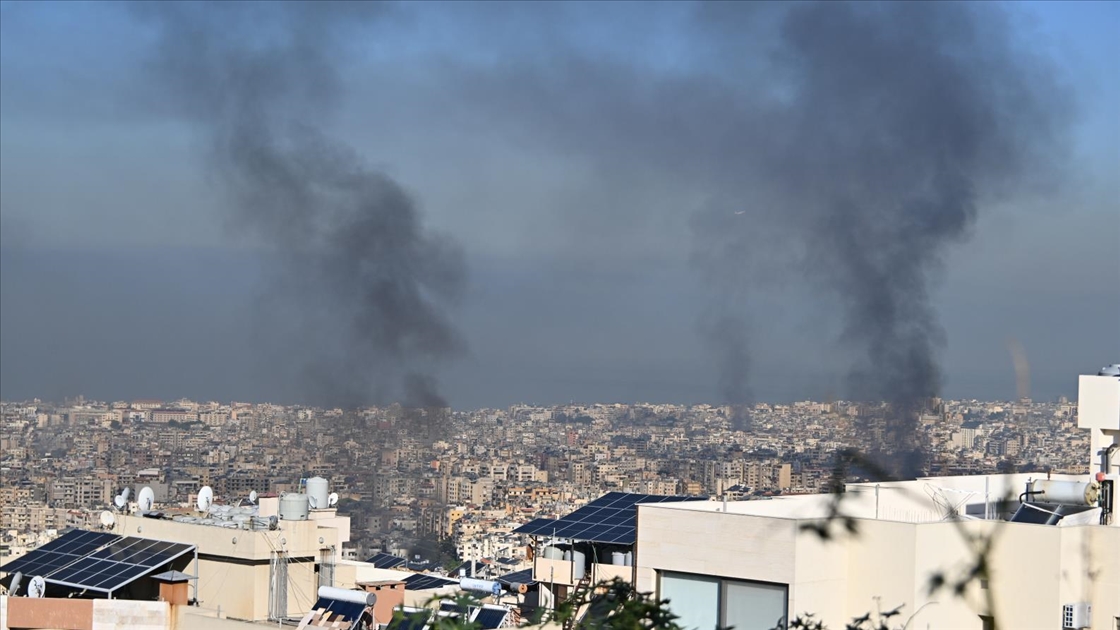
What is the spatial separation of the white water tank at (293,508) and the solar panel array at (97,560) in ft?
5.13

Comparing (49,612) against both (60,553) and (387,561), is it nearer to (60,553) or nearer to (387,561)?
(60,553)

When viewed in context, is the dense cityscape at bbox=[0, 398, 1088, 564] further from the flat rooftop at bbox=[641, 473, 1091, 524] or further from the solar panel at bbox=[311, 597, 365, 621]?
the flat rooftop at bbox=[641, 473, 1091, 524]

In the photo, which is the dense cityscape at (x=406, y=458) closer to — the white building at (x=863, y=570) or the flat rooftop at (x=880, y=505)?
the flat rooftop at (x=880, y=505)

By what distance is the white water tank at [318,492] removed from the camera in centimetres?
1984

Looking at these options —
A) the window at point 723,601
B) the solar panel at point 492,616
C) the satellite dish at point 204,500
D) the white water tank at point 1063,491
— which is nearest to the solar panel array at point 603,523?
the solar panel at point 492,616

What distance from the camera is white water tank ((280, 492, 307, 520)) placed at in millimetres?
16641

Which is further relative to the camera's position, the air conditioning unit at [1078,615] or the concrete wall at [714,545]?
the concrete wall at [714,545]

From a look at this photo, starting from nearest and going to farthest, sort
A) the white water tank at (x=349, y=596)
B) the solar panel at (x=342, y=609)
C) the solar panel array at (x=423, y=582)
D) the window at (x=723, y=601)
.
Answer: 1. the window at (x=723, y=601)
2. the solar panel at (x=342, y=609)
3. the white water tank at (x=349, y=596)
4. the solar panel array at (x=423, y=582)

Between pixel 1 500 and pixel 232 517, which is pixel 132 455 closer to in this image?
pixel 1 500

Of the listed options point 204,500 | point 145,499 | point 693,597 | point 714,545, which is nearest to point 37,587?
point 145,499

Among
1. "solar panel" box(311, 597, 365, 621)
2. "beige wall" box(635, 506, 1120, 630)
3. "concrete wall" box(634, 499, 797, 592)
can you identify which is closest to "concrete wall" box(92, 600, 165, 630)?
"solar panel" box(311, 597, 365, 621)

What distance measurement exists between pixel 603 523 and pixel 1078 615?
23.9 ft

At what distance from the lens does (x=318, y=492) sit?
20125 mm

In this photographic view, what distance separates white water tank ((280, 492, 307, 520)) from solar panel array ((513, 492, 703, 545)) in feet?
9.18
